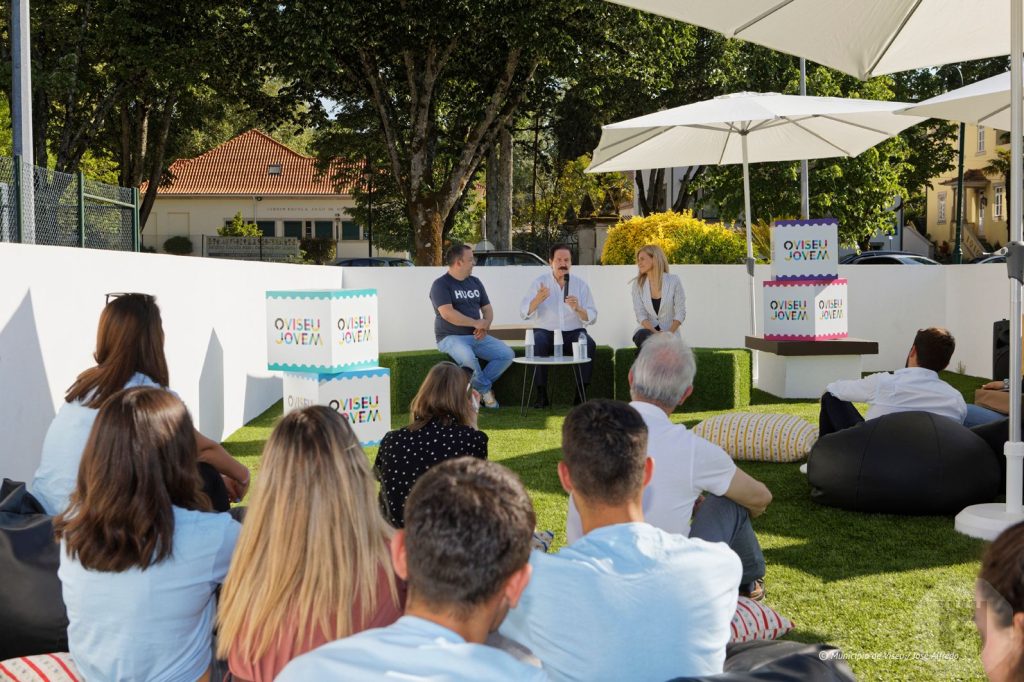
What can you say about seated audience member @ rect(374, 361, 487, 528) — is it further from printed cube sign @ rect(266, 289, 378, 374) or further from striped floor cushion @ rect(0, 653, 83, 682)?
printed cube sign @ rect(266, 289, 378, 374)

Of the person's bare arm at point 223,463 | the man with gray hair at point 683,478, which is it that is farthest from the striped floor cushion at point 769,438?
the person's bare arm at point 223,463

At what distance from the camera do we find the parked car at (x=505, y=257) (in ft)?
77.1

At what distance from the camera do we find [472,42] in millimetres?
20672

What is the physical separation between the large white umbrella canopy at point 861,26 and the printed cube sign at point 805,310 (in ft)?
13.5

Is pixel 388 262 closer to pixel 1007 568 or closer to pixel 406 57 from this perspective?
pixel 406 57

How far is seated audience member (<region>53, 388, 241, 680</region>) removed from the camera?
2.54m

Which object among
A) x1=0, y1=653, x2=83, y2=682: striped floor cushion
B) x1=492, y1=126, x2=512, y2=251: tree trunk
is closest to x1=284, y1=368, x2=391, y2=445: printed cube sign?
x1=0, y1=653, x2=83, y2=682: striped floor cushion

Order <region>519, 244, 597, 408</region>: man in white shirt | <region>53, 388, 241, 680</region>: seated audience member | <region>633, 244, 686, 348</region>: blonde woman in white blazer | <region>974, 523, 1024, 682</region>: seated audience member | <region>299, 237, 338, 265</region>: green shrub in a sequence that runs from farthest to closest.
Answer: <region>299, 237, 338, 265</region>: green shrub
<region>519, 244, 597, 408</region>: man in white shirt
<region>633, 244, 686, 348</region>: blonde woman in white blazer
<region>53, 388, 241, 680</region>: seated audience member
<region>974, 523, 1024, 682</region>: seated audience member

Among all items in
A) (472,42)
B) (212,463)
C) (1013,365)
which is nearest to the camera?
(212,463)

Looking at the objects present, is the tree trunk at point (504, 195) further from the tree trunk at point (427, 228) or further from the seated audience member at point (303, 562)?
the seated audience member at point (303, 562)

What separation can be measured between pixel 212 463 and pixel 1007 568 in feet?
11.0

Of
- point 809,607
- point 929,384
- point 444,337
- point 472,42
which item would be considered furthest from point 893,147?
point 809,607

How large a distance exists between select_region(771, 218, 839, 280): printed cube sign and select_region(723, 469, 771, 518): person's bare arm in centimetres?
700

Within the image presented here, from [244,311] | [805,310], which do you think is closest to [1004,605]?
[244,311]
